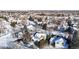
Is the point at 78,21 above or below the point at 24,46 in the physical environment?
above
